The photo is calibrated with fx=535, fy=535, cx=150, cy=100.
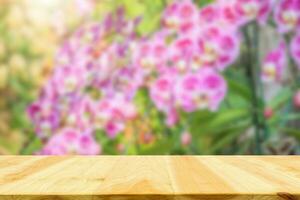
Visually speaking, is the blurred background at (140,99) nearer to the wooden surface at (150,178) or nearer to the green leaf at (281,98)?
the green leaf at (281,98)

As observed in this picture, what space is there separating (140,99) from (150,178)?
68.7 inches

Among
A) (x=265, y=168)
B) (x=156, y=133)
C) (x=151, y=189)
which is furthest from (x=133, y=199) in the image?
(x=156, y=133)

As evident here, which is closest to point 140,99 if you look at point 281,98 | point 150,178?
point 281,98

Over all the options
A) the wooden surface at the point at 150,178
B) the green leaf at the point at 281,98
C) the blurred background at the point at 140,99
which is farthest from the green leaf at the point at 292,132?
the wooden surface at the point at 150,178

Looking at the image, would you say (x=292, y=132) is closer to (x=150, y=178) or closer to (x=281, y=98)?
(x=281, y=98)

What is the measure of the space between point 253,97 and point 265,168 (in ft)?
5.37

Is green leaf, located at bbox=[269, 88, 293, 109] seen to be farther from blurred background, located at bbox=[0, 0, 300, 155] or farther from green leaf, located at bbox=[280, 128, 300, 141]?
green leaf, located at bbox=[280, 128, 300, 141]

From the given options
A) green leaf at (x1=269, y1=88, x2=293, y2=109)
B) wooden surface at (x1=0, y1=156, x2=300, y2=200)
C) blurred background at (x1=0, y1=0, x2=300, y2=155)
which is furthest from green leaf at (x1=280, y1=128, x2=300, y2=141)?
wooden surface at (x1=0, y1=156, x2=300, y2=200)

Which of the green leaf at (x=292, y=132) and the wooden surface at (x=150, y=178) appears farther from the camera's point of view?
the green leaf at (x=292, y=132)

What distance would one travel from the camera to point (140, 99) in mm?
2469

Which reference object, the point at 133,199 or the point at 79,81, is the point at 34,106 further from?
the point at 133,199

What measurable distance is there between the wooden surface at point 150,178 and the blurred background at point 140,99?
1.41 metres

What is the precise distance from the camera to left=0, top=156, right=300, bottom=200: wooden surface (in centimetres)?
61

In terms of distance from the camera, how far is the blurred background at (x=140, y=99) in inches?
96.4
